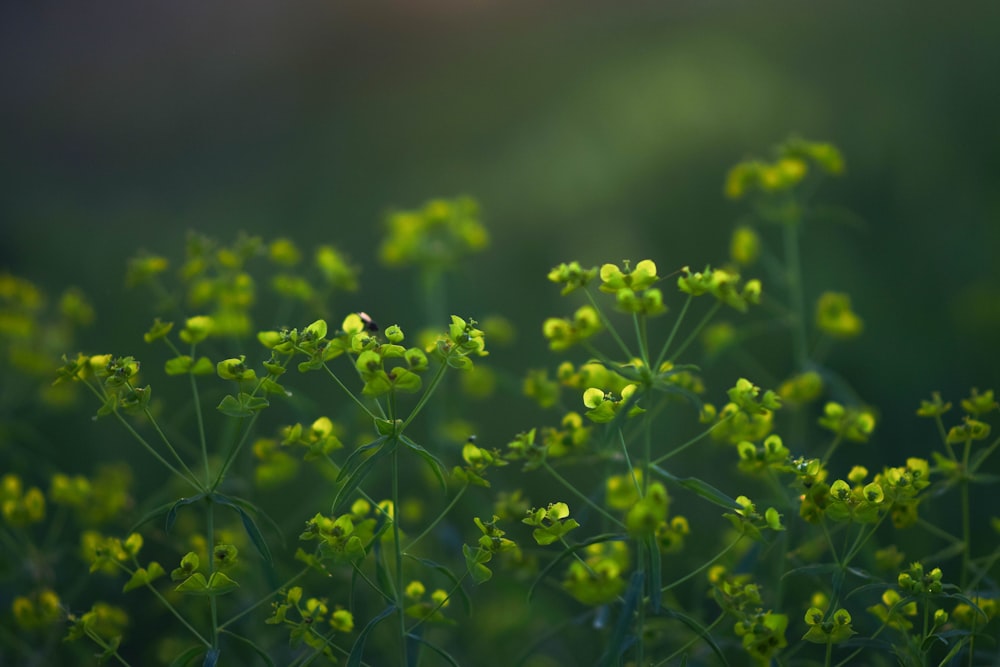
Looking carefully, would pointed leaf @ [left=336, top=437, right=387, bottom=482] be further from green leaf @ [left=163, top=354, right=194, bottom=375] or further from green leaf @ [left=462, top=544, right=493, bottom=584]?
green leaf @ [left=163, top=354, right=194, bottom=375]

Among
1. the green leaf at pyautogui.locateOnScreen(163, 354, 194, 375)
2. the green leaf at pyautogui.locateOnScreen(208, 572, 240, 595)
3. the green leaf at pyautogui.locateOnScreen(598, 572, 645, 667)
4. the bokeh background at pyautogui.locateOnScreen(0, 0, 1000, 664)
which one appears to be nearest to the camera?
the green leaf at pyautogui.locateOnScreen(598, 572, 645, 667)

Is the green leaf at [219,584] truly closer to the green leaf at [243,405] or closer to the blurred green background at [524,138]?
the green leaf at [243,405]

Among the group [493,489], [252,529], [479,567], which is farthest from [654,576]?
[493,489]

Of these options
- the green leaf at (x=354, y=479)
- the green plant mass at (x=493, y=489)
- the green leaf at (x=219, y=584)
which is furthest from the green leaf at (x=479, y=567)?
the green leaf at (x=219, y=584)

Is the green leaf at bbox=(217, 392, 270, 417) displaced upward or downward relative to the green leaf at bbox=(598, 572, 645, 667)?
upward

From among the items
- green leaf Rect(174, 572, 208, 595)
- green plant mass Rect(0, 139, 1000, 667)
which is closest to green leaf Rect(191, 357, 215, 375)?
green plant mass Rect(0, 139, 1000, 667)

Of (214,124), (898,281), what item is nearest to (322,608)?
(898,281)

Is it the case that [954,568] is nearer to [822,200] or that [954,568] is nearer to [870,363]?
[870,363]
